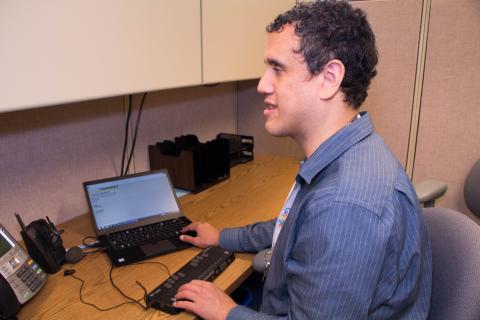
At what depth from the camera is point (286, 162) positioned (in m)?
1.96

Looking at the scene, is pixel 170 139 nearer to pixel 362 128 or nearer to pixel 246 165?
pixel 246 165

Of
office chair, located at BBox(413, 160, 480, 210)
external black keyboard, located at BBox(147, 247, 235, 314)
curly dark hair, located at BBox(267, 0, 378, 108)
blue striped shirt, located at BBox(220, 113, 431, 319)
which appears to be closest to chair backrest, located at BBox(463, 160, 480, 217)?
office chair, located at BBox(413, 160, 480, 210)

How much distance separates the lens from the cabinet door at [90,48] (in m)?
0.78

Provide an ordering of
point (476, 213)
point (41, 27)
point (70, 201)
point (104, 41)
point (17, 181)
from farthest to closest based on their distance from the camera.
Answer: point (476, 213) < point (70, 201) < point (17, 181) < point (104, 41) < point (41, 27)

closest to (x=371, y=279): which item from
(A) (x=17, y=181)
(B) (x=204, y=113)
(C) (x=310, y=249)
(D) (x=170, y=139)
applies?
(C) (x=310, y=249)

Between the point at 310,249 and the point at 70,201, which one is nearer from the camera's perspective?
the point at 310,249

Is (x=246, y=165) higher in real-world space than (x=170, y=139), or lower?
lower

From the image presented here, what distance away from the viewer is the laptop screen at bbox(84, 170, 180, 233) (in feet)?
3.95

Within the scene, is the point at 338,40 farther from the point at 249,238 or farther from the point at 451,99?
the point at 451,99

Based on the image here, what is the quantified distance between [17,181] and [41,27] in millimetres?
537

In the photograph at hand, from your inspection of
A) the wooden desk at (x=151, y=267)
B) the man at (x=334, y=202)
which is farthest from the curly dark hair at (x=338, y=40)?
the wooden desk at (x=151, y=267)

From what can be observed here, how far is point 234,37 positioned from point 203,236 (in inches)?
27.8

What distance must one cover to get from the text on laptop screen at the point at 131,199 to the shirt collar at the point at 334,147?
603 mm

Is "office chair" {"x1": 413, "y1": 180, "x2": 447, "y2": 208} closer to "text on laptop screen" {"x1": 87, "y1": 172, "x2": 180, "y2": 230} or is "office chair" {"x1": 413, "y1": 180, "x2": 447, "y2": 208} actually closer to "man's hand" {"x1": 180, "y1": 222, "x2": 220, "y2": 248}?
"man's hand" {"x1": 180, "y1": 222, "x2": 220, "y2": 248}
